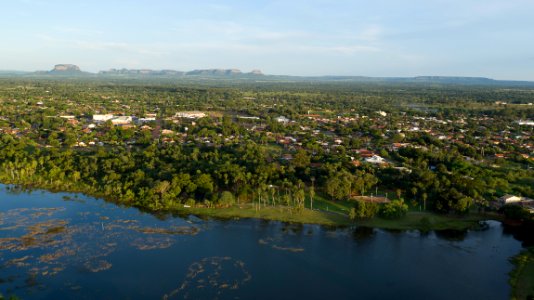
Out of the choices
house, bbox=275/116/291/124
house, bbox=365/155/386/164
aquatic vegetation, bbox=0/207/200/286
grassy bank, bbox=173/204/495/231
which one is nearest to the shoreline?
grassy bank, bbox=173/204/495/231

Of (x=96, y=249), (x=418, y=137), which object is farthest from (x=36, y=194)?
(x=418, y=137)

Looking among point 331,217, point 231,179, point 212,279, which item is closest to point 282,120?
point 231,179

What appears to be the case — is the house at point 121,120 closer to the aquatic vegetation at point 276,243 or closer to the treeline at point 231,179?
the treeline at point 231,179

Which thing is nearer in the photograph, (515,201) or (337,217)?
(337,217)

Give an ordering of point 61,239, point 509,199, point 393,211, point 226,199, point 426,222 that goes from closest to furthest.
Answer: point 61,239 < point 426,222 < point 393,211 < point 226,199 < point 509,199

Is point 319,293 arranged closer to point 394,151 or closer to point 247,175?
point 247,175

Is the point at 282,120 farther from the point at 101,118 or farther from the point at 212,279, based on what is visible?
the point at 212,279

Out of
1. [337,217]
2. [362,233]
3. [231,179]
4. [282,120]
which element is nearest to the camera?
[362,233]
